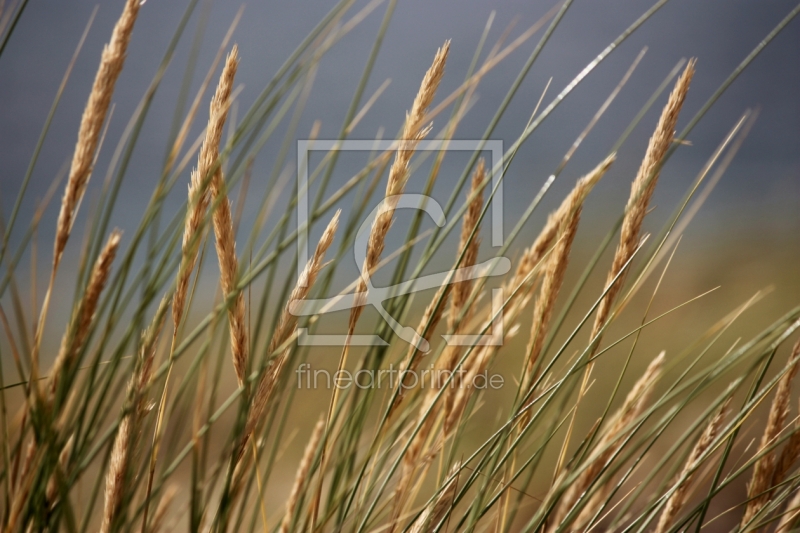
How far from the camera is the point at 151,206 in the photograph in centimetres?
49

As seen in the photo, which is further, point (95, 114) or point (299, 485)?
point (299, 485)

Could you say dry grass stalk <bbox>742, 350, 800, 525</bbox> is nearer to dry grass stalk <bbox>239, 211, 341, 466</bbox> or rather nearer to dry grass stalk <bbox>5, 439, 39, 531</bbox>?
dry grass stalk <bbox>239, 211, 341, 466</bbox>

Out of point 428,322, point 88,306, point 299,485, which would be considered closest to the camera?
point 88,306

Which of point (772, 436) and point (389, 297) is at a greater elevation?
point (389, 297)

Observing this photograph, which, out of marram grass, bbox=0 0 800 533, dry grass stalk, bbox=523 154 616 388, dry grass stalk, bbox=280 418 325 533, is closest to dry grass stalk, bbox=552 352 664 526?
marram grass, bbox=0 0 800 533

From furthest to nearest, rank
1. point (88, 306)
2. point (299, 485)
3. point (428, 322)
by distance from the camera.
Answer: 1. point (299, 485)
2. point (428, 322)
3. point (88, 306)

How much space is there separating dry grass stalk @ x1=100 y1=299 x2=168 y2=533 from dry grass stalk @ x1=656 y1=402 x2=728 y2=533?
20.1 inches

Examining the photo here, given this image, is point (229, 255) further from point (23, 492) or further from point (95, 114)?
point (23, 492)

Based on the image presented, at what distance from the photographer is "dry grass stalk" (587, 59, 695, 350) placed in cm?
49

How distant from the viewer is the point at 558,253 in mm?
558

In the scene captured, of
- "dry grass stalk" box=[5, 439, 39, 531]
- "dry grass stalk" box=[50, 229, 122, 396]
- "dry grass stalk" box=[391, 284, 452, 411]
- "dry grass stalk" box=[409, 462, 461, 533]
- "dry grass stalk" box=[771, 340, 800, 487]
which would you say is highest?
"dry grass stalk" box=[50, 229, 122, 396]

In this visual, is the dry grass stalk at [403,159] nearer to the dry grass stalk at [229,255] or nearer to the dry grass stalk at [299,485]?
the dry grass stalk at [229,255]

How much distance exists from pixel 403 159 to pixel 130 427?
0.36 metres

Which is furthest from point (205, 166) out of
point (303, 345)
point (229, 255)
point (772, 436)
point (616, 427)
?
point (772, 436)
